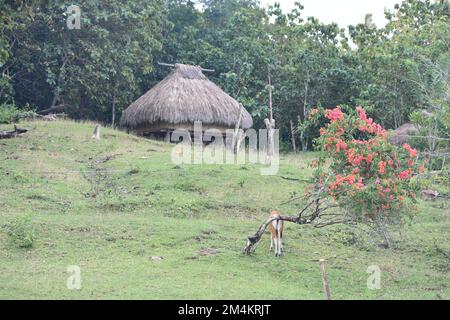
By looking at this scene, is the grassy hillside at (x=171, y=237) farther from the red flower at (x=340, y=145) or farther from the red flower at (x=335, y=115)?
the red flower at (x=335, y=115)

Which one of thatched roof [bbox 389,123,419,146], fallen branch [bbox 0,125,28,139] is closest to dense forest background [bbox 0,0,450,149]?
thatched roof [bbox 389,123,419,146]

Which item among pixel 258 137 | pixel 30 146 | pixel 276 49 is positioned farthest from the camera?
pixel 276 49

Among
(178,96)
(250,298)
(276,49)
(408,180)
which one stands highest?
(276,49)

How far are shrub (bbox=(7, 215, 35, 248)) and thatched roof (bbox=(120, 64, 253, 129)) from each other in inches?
514

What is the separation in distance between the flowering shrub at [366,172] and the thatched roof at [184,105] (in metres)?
13.8

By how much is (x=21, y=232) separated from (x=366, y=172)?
22.1 ft

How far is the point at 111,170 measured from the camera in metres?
21.9

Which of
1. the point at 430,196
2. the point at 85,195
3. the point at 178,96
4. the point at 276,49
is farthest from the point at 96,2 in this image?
the point at 430,196

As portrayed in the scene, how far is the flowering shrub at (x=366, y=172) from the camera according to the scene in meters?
14.4

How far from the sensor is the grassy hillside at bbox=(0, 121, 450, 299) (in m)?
13.2
